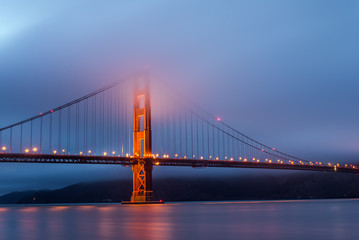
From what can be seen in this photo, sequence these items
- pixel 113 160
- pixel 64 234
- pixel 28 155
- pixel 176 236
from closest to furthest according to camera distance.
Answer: pixel 176 236 < pixel 64 234 < pixel 28 155 < pixel 113 160

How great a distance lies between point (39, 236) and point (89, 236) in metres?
2.05

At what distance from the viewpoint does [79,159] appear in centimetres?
7519

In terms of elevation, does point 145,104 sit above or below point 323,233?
above

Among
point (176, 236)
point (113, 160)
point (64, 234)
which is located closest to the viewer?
point (176, 236)

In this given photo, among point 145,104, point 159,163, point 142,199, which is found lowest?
point 142,199

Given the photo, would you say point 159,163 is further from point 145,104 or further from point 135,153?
point 145,104

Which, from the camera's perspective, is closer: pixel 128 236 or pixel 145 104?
pixel 128 236

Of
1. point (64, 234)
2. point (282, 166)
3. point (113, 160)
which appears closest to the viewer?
point (64, 234)

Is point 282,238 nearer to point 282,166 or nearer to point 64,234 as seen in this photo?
point 64,234

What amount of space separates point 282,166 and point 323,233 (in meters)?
82.3

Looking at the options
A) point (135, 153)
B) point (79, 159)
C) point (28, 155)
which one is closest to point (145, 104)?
point (135, 153)

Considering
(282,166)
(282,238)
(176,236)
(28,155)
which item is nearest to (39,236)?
(176,236)

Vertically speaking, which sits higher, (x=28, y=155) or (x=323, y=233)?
(x=28, y=155)

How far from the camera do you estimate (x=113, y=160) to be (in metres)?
76.6
